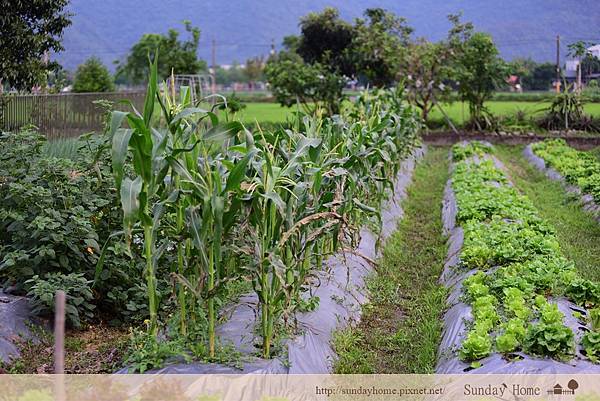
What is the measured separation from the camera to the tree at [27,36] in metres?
9.64

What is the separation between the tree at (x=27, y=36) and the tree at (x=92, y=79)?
1441 centimetres

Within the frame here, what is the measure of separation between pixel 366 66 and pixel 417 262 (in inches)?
562

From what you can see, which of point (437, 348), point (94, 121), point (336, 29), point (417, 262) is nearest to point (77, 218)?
point (437, 348)

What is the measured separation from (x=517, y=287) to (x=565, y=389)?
126cm

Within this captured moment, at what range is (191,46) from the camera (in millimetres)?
28266

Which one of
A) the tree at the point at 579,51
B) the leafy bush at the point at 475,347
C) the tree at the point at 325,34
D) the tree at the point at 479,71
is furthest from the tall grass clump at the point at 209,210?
the tree at the point at 325,34

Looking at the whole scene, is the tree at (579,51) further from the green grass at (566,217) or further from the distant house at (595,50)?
the green grass at (566,217)

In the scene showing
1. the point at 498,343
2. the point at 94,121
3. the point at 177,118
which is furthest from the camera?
the point at 94,121

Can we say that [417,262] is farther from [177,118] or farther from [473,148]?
[473,148]

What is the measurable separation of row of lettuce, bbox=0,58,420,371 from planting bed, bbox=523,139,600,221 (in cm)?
449

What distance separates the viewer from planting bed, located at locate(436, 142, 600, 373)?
3.84m

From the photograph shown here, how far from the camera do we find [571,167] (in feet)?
38.0

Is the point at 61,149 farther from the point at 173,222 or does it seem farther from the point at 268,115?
the point at 268,115

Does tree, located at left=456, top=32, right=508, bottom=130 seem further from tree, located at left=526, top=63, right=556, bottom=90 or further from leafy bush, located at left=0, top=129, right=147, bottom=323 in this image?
leafy bush, located at left=0, top=129, right=147, bottom=323
